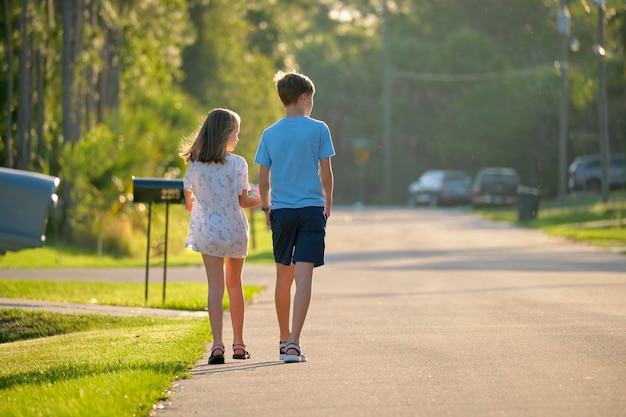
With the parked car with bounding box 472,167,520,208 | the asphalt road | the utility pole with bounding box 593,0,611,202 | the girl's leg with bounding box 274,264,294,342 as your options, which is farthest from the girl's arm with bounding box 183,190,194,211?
the parked car with bounding box 472,167,520,208

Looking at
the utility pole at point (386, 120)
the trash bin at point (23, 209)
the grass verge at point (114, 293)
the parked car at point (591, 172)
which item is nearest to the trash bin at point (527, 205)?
the parked car at point (591, 172)

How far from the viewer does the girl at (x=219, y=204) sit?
10.3 metres

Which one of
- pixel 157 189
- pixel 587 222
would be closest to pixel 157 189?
pixel 157 189

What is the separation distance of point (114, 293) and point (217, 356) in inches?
287

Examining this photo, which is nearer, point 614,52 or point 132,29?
point 132,29

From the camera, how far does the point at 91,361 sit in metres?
9.90

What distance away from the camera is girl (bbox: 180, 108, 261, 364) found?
10.3m

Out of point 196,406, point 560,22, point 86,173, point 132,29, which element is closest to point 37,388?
point 196,406

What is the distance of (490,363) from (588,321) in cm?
326

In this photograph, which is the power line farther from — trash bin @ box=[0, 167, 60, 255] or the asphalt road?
trash bin @ box=[0, 167, 60, 255]

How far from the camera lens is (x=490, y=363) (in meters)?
9.70

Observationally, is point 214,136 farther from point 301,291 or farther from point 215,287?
point 301,291

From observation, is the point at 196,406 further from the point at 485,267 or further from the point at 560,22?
the point at 560,22

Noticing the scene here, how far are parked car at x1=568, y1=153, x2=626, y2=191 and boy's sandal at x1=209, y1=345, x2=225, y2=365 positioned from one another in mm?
48373
